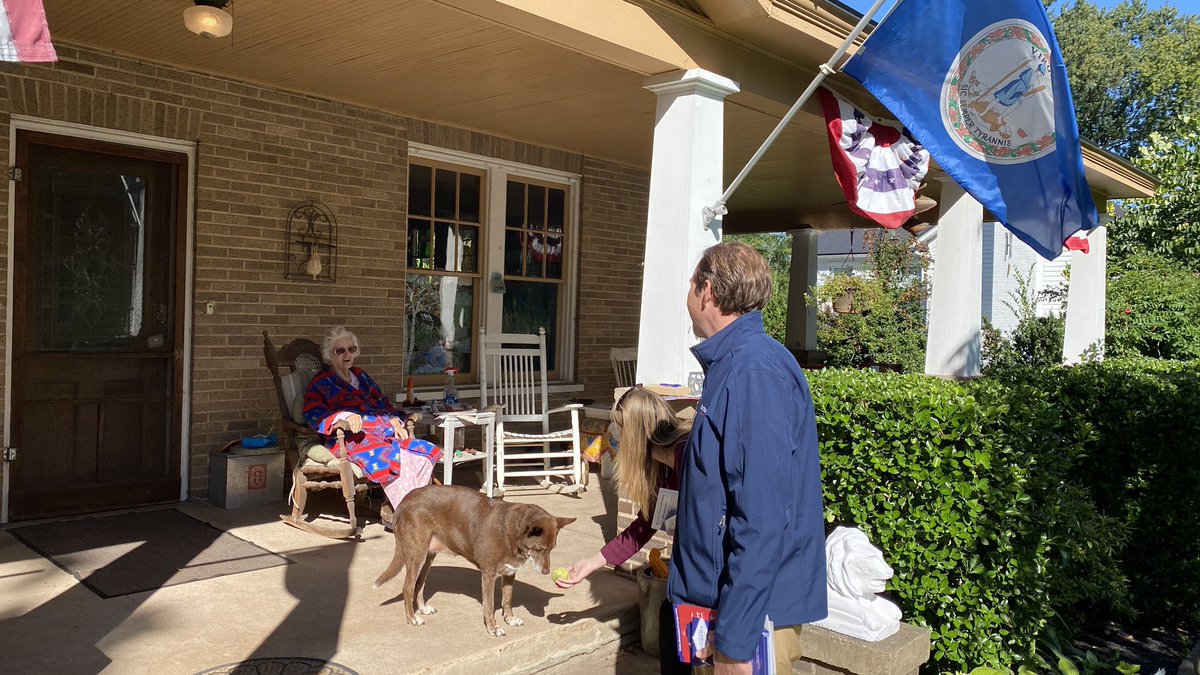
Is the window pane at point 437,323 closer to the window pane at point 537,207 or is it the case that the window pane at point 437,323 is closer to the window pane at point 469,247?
the window pane at point 469,247

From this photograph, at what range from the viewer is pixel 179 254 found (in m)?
5.89

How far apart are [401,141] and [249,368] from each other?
6.84 ft

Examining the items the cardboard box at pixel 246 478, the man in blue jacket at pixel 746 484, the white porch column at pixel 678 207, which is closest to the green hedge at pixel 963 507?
the white porch column at pixel 678 207

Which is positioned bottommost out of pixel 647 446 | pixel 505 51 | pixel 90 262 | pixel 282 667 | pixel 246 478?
pixel 282 667

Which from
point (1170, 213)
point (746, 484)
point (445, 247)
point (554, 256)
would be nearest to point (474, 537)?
point (746, 484)

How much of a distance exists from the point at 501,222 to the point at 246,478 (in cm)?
305

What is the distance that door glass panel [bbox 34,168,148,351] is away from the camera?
5.45 meters

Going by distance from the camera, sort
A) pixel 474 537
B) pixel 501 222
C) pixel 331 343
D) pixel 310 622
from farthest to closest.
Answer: pixel 501 222 → pixel 331 343 → pixel 310 622 → pixel 474 537

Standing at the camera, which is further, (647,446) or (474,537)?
(474,537)

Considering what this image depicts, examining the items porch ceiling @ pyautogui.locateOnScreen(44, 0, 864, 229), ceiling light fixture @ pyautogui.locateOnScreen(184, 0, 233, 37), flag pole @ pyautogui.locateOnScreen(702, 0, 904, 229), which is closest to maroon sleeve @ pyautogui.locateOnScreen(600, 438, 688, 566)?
flag pole @ pyautogui.locateOnScreen(702, 0, 904, 229)

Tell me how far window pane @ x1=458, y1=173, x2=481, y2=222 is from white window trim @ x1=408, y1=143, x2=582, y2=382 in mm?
95

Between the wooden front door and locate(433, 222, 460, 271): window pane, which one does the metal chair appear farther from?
the wooden front door

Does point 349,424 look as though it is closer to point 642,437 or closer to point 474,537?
point 474,537

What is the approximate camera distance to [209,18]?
14.3 feet
